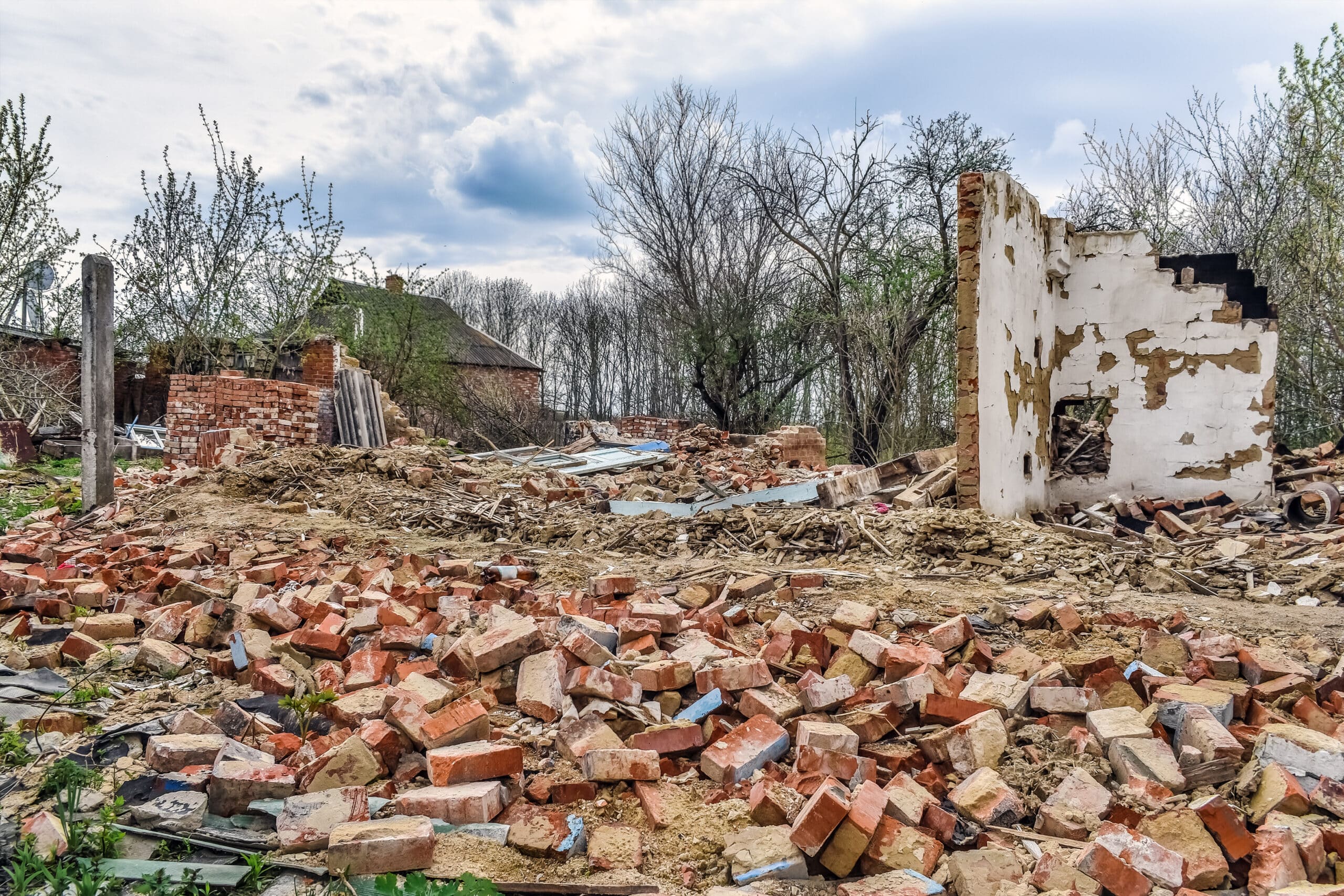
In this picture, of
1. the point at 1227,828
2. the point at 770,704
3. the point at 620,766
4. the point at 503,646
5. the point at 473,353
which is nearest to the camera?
the point at 1227,828

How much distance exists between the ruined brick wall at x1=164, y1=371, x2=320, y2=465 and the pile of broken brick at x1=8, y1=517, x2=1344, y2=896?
637 centimetres

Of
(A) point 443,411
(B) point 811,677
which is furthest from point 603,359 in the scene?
(B) point 811,677

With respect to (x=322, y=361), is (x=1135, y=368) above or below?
below

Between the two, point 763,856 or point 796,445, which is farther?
point 796,445

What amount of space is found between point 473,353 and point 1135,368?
22400mm

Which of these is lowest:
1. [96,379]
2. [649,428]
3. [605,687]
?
[605,687]

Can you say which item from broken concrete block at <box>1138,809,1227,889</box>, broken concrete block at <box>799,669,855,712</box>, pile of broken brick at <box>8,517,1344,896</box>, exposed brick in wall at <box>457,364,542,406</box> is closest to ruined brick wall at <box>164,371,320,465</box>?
pile of broken brick at <box>8,517,1344,896</box>

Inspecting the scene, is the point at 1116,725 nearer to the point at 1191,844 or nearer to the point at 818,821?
the point at 1191,844

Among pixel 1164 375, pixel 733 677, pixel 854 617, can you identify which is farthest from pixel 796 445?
pixel 733 677

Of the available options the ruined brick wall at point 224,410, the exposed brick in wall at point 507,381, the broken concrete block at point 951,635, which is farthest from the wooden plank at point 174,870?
the exposed brick in wall at point 507,381

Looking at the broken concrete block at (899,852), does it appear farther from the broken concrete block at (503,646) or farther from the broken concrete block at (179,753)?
the broken concrete block at (179,753)

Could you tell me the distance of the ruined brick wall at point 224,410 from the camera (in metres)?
10.2

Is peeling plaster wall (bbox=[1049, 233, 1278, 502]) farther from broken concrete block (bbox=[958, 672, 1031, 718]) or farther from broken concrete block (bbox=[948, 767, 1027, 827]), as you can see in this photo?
broken concrete block (bbox=[948, 767, 1027, 827])

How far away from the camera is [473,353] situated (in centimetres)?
2788
